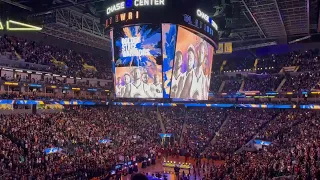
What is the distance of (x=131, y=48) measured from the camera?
23.0 meters

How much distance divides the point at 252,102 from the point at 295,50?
44.1ft

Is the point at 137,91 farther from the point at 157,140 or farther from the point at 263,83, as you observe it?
the point at 263,83

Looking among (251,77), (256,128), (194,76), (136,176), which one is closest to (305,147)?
(194,76)

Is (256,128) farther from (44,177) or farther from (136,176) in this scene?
(136,176)

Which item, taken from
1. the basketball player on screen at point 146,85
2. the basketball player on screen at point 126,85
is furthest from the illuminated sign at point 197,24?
the basketball player on screen at point 126,85

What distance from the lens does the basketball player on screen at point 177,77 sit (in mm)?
22719

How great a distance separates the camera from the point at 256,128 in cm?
3591

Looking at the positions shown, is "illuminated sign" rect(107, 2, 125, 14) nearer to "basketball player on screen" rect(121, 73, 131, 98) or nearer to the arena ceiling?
the arena ceiling

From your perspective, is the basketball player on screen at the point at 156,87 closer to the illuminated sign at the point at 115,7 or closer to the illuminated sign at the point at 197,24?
the illuminated sign at the point at 197,24

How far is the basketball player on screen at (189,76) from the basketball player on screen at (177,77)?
53cm

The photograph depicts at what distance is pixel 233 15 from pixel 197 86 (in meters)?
6.15

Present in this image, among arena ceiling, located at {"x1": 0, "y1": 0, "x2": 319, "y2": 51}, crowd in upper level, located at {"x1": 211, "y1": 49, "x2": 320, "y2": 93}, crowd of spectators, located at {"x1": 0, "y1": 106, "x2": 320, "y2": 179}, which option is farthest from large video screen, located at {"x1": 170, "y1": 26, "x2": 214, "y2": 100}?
crowd in upper level, located at {"x1": 211, "y1": 49, "x2": 320, "y2": 93}

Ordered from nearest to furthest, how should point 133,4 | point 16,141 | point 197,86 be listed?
point 133,4 < point 197,86 < point 16,141

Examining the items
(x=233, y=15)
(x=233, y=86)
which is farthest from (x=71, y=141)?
(x=233, y=86)
